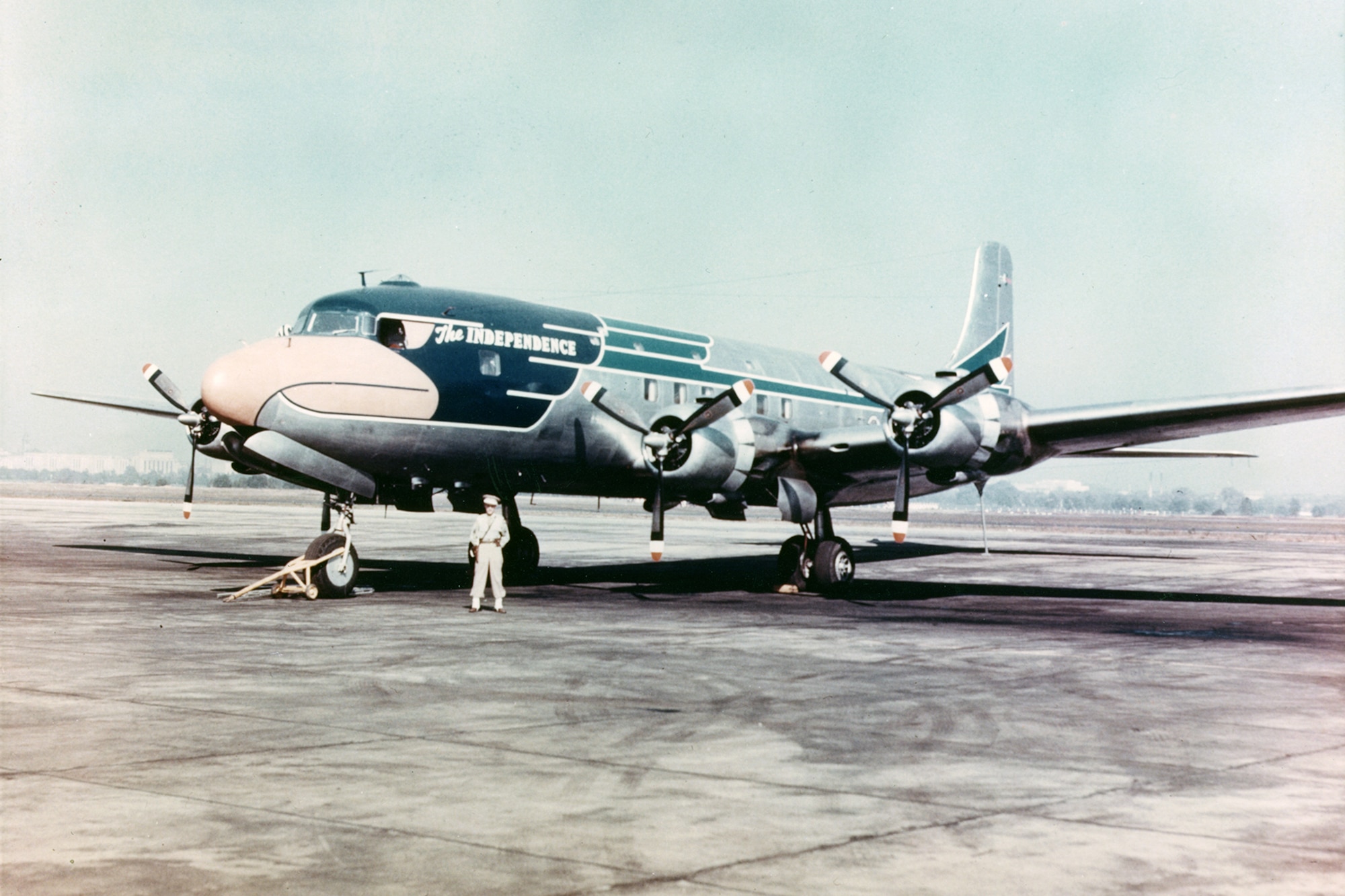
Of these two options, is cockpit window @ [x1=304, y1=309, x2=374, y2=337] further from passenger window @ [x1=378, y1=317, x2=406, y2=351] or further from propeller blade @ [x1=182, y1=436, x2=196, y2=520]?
propeller blade @ [x1=182, y1=436, x2=196, y2=520]

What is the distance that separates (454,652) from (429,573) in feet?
42.0

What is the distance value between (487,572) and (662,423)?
14.0ft

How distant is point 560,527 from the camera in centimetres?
5253

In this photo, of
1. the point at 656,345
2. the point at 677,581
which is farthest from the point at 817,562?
the point at 656,345

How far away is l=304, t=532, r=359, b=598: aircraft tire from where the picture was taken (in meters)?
17.9

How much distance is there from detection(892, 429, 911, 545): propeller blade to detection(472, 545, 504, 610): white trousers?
21.0 ft

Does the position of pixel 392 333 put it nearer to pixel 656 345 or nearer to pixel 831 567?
pixel 656 345

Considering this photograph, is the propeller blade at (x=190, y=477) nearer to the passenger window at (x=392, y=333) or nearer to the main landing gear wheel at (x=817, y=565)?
the passenger window at (x=392, y=333)

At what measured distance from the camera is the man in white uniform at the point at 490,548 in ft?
54.9

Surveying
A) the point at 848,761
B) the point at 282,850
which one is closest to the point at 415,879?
the point at 282,850

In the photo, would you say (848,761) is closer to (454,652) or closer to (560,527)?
(454,652)

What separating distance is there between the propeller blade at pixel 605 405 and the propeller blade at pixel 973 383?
486 centimetres

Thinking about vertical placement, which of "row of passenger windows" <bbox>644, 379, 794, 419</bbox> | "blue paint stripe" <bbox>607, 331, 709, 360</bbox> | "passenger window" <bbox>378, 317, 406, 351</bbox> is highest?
"blue paint stripe" <bbox>607, 331, 709, 360</bbox>

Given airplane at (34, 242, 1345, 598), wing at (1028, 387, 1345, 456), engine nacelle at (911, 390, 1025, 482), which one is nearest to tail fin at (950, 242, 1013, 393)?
airplane at (34, 242, 1345, 598)
